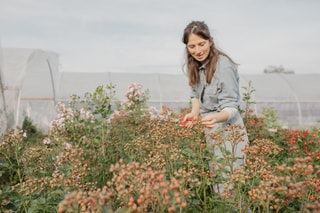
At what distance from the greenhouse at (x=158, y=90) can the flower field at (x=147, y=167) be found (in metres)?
5.99

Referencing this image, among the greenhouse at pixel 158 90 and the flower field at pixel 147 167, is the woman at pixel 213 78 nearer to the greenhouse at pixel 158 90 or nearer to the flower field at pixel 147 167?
the flower field at pixel 147 167

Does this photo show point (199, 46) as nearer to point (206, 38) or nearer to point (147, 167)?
point (206, 38)

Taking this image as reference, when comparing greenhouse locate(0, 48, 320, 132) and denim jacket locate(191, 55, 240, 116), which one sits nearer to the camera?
denim jacket locate(191, 55, 240, 116)

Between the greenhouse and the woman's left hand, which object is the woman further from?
the greenhouse

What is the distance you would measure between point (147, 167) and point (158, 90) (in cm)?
857

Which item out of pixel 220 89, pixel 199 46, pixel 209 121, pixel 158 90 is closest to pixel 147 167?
pixel 209 121

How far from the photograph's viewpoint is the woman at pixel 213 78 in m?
2.48

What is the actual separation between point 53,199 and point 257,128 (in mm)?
3199

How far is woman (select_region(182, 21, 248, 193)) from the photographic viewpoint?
2.48 m

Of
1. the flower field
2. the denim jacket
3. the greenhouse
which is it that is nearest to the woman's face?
the denim jacket

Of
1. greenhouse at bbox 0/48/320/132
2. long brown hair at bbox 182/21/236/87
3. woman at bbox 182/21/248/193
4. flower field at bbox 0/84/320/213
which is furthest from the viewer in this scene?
greenhouse at bbox 0/48/320/132

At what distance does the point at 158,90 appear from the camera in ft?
34.5

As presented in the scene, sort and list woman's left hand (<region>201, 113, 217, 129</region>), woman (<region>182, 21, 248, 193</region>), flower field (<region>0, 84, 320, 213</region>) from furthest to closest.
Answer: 1. woman (<region>182, 21, 248, 193</region>)
2. woman's left hand (<region>201, 113, 217, 129</region>)
3. flower field (<region>0, 84, 320, 213</region>)

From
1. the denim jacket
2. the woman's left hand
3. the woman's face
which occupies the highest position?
the woman's face
